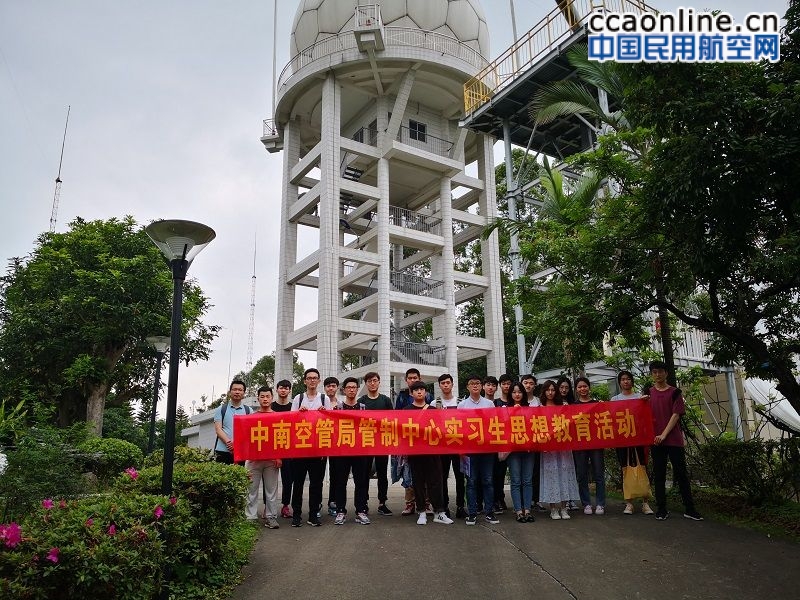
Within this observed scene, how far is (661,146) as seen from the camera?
703 centimetres

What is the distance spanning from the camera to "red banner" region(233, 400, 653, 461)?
805cm

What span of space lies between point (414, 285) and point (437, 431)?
1757 cm

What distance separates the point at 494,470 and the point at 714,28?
21.2ft

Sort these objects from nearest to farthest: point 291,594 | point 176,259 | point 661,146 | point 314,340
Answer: point 291,594 → point 176,259 → point 661,146 → point 314,340

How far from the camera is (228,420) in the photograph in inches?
323

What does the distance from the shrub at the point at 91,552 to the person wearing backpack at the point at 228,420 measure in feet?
9.76

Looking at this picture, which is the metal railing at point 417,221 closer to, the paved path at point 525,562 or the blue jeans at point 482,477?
the blue jeans at point 482,477

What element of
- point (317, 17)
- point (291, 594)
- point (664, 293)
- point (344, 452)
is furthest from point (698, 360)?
point (317, 17)

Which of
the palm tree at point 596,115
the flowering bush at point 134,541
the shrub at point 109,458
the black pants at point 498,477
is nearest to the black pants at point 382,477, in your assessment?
the black pants at point 498,477

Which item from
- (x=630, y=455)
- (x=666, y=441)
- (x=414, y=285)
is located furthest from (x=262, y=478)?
(x=414, y=285)

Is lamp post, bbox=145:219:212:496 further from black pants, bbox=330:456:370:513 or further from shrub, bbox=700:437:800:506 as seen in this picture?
shrub, bbox=700:437:800:506

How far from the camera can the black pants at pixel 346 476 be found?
26.1 feet

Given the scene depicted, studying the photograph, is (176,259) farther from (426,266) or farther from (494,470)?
(426,266)

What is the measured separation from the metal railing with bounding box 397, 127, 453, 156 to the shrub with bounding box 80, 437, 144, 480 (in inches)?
644
